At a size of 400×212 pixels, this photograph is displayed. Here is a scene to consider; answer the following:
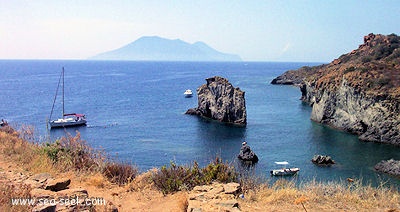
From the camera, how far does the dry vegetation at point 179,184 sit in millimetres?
9672

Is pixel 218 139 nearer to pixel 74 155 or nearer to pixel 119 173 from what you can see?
pixel 74 155

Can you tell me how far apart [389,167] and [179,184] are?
113 ft

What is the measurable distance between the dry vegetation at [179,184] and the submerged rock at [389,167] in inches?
1134

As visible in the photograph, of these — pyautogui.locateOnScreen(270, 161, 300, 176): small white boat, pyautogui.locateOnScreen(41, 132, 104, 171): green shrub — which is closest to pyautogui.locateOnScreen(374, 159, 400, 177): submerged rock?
pyautogui.locateOnScreen(270, 161, 300, 176): small white boat

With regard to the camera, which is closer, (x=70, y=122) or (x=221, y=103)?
(x=70, y=122)

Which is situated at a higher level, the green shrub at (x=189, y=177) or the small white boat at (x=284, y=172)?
the green shrub at (x=189, y=177)

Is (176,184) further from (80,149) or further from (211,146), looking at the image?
(211,146)

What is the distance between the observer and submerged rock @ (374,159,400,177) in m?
37.8

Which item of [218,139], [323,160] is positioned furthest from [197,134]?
[323,160]

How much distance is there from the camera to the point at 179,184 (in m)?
11.2

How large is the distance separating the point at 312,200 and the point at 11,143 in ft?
41.8

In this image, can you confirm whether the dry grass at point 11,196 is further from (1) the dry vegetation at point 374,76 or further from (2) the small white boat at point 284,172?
(1) the dry vegetation at point 374,76

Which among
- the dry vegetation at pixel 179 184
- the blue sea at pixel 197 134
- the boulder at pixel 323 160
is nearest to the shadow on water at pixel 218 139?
the blue sea at pixel 197 134

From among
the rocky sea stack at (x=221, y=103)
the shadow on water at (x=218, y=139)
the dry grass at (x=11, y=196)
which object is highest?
the dry grass at (x=11, y=196)
